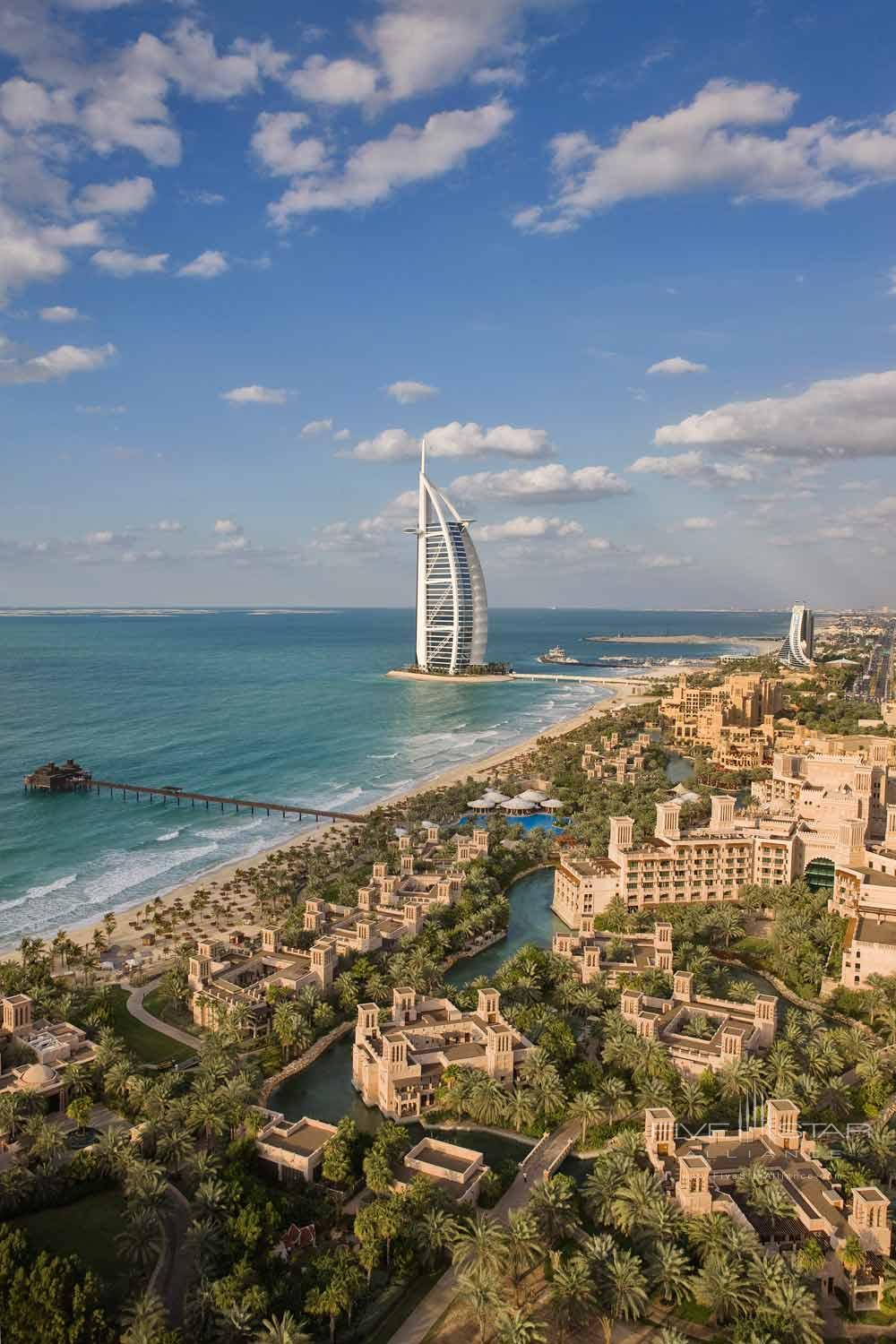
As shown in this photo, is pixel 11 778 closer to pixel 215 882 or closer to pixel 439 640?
pixel 215 882

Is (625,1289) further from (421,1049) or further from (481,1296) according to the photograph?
(421,1049)

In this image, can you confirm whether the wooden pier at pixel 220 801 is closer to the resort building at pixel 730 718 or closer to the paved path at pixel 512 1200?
the resort building at pixel 730 718

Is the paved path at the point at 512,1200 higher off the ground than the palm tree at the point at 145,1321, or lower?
lower

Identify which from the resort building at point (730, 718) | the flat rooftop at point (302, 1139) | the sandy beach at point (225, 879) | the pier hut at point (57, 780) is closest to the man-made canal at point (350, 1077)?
the flat rooftop at point (302, 1139)

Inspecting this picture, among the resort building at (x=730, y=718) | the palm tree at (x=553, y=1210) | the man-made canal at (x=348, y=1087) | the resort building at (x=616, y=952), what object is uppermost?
the resort building at (x=730, y=718)

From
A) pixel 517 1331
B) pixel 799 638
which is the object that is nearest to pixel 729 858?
pixel 517 1331

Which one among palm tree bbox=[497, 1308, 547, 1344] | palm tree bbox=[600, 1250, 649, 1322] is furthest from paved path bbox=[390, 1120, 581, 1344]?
palm tree bbox=[600, 1250, 649, 1322]

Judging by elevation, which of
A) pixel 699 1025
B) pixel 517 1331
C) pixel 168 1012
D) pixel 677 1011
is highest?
pixel 699 1025
